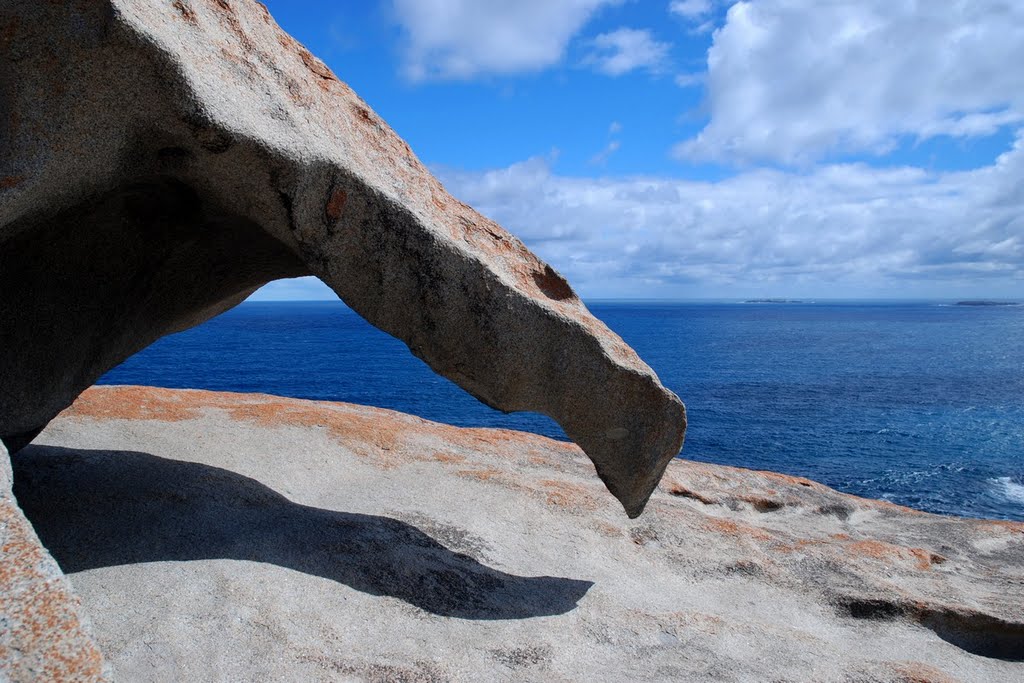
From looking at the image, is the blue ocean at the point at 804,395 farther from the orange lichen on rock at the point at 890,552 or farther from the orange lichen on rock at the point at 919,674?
the orange lichen on rock at the point at 919,674

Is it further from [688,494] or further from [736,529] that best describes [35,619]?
[688,494]

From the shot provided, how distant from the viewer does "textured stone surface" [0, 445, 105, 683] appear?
3.58 meters

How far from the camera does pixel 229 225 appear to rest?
7.47 meters

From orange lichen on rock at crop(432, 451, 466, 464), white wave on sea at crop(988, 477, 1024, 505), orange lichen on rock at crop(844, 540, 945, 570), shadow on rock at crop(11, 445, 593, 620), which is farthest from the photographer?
white wave on sea at crop(988, 477, 1024, 505)

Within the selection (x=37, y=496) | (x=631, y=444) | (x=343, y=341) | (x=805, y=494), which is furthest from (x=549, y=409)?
(x=343, y=341)

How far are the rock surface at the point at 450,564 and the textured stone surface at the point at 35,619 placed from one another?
1.67 meters

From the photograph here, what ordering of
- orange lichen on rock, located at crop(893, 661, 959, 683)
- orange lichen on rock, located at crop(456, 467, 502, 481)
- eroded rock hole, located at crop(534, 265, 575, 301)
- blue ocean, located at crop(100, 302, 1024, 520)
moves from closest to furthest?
orange lichen on rock, located at crop(893, 661, 959, 683)
eroded rock hole, located at crop(534, 265, 575, 301)
orange lichen on rock, located at crop(456, 467, 502, 481)
blue ocean, located at crop(100, 302, 1024, 520)

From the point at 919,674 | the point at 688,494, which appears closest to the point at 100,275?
the point at 919,674

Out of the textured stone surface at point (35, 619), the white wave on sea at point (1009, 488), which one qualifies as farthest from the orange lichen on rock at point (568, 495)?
the white wave on sea at point (1009, 488)

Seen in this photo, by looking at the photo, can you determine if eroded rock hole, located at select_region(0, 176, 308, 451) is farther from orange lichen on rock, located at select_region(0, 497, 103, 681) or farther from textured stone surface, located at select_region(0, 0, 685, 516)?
orange lichen on rock, located at select_region(0, 497, 103, 681)

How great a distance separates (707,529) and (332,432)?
5.25 meters

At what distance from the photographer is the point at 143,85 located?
18.1ft

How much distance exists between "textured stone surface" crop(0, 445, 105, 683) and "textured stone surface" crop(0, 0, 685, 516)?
8.24 feet

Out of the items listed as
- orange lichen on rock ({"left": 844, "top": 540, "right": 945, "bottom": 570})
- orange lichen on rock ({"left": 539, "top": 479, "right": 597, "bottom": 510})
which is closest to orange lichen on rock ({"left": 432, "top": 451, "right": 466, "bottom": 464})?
orange lichen on rock ({"left": 539, "top": 479, "right": 597, "bottom": 510})
